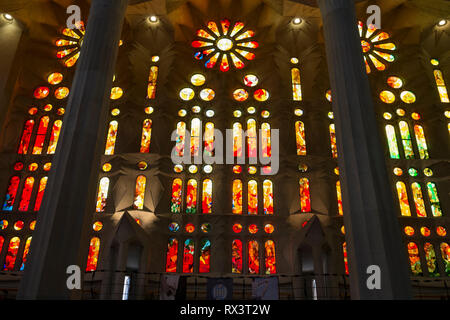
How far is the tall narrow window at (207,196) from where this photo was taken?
21328 millimetres

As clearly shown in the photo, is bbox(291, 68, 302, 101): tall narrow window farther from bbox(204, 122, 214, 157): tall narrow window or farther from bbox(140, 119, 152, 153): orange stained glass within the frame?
bbox(140, 119, 152, 153): orange stained glass

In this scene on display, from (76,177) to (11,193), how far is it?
38.7 feet

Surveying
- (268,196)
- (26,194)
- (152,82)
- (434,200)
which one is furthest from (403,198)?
(26,194)

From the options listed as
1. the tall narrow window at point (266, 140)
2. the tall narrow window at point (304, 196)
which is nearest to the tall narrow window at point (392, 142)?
the tall narrow window at point (304, 196)

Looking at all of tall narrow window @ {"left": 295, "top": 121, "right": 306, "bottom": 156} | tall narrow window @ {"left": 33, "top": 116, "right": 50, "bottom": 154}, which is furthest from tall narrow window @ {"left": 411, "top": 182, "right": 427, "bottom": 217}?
tall narrow window @ {"left": 33, "top": 116, "right": 50, "bottom": 154}

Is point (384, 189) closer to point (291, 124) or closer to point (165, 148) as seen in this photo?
point (291, 124)

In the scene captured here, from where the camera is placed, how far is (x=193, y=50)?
1025 inches

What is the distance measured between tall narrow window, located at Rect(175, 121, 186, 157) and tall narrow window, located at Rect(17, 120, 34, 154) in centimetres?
837

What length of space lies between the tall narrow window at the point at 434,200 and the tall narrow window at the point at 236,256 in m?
10.2

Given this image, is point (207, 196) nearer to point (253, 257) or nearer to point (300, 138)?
point (253, 257)

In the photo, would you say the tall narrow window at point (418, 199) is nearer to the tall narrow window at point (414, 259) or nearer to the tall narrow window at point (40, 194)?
the tall narrow window at point (414, 259)
